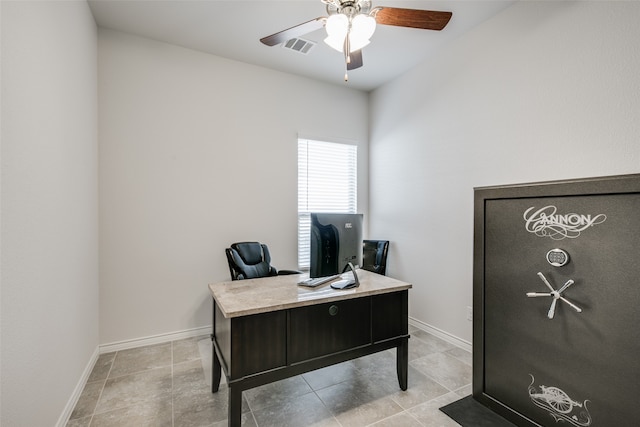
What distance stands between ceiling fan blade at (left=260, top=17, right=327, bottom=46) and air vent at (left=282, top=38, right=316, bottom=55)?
3.21 feet

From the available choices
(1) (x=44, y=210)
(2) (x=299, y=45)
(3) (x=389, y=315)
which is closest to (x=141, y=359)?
(1) (x=44, y=210)

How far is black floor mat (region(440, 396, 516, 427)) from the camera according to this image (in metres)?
1.83

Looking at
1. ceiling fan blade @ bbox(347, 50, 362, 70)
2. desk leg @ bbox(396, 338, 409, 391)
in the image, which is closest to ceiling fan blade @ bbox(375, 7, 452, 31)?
ceiling fan blade @ bbox(347, 50, 362, 70)

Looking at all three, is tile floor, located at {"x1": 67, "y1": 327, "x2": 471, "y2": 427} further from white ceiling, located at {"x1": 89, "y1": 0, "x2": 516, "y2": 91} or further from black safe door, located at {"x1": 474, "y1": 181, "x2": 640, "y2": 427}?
white ceiling, located at {"x1": 89, "y1": 0, "x2": 516, "y2": 91}

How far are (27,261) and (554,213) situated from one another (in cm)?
278

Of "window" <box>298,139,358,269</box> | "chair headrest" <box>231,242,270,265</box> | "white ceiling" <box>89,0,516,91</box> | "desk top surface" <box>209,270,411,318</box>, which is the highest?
"white ceiling" <box>89,0,516,91</box>

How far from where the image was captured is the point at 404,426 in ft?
6.03

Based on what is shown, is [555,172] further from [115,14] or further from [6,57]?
[115,14]

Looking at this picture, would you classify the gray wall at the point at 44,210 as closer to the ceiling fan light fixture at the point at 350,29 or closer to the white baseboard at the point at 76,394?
the white baseboard at the point at 76,394

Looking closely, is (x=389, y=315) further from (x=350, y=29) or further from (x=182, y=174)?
(x=182, y=174)

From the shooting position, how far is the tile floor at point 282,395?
1900 mm

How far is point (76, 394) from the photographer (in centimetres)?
207

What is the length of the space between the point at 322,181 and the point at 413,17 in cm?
234

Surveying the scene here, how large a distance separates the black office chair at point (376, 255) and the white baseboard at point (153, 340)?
84.0 inches
